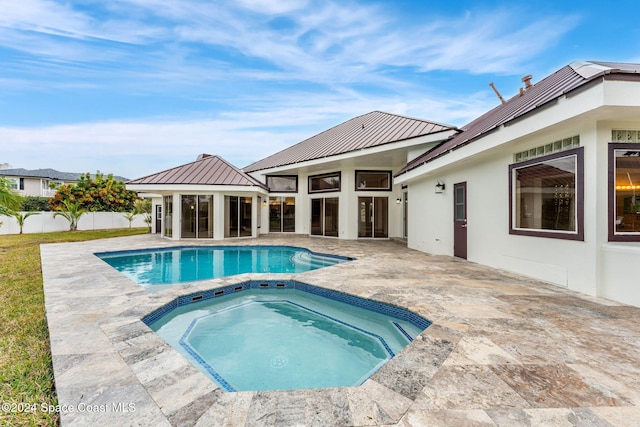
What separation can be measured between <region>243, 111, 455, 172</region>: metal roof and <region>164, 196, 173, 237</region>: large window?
187 inches

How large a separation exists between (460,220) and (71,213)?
2440cm

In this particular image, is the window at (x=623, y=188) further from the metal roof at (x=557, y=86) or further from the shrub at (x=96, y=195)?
the shrub at (x=96, y=195)

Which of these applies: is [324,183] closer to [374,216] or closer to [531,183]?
[374,216]

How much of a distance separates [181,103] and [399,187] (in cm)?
1572

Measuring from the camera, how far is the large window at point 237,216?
→ 549 inches

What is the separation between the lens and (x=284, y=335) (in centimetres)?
383

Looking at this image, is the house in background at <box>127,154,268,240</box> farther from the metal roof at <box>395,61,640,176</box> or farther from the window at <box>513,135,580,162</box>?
the window at <box>513,135,580,162</box>

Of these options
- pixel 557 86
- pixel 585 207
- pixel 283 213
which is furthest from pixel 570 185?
pixel 283 213

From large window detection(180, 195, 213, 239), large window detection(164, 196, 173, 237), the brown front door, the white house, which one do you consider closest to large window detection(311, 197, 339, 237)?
large window detection(180, 195, 213, 239)

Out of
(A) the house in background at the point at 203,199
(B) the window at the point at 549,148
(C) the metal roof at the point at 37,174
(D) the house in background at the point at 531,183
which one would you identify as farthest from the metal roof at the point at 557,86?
(C) the metal roof at the point at 37,174

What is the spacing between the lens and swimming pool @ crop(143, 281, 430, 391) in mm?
2834

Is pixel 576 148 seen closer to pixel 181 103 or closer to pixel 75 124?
pixel 181 103

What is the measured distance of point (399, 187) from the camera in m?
13.4

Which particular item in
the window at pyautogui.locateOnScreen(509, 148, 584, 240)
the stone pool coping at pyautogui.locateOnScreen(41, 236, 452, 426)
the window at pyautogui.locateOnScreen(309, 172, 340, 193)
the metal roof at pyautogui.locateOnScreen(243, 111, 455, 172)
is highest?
the metal roof at pyautogui.locateOnScreen(243, 111, 455, 172)
